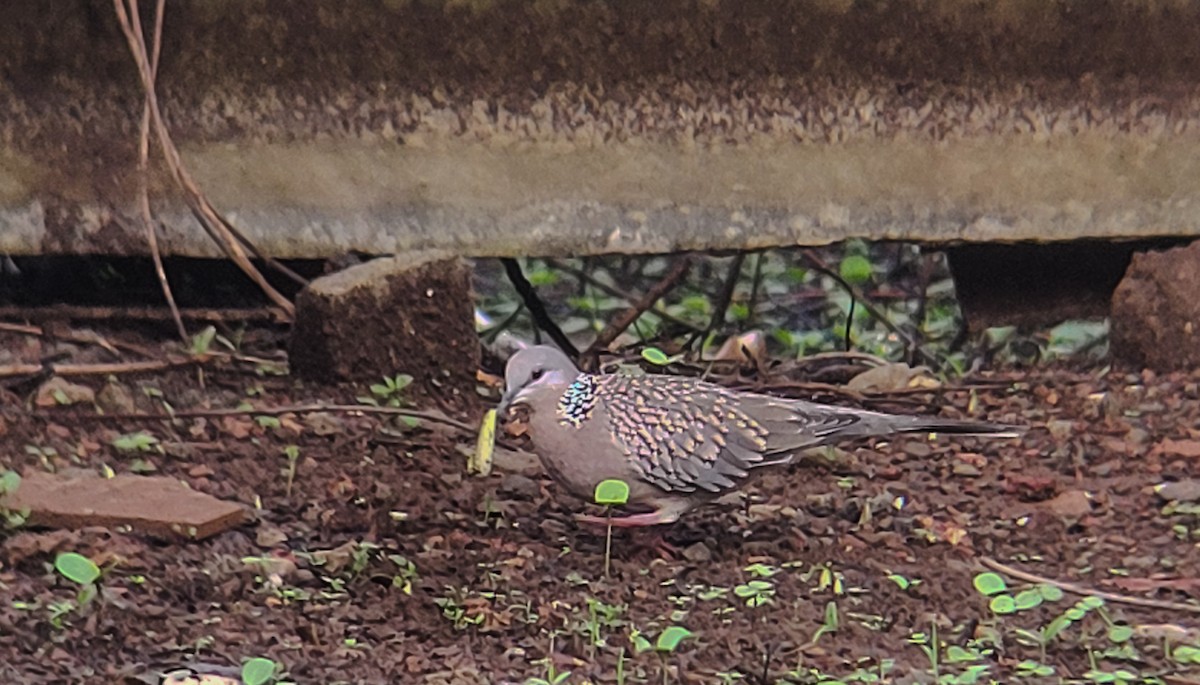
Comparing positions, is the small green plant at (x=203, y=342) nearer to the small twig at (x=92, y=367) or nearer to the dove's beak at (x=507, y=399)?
the small twig at (x=92, y=367)

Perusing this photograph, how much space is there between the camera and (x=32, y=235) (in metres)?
4.41

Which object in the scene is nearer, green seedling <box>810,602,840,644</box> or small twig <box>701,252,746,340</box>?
green seedling <box>810,602,840,644</box>

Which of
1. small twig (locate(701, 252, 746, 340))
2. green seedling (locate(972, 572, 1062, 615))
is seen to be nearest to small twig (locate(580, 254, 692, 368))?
small twig (locate(701, 252, 746, 340))

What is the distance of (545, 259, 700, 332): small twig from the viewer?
223 inches

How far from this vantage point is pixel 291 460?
12.5 feet

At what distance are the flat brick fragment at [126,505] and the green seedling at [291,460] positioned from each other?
0.22m

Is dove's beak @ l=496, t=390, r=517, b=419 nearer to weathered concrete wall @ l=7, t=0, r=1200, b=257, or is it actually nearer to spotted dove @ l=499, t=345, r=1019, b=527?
spotted dove @ l=499, t=345, r=1019, b=527

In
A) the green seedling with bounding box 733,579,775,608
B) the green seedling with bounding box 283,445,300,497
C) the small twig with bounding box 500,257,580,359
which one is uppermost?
the small twig with bounding box 500,257,580,359

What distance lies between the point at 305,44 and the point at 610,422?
156 cm

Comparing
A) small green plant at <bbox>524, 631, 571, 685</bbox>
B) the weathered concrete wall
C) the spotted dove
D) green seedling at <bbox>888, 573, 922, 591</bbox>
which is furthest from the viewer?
the weathered concrete wall

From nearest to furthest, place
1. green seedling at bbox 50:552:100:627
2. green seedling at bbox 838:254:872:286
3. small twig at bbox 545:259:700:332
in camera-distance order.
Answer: green seedling at bbox 50:552:100:627
small twig at bbox 545:259:700:332
green seedling at bbox 838:254:872:286

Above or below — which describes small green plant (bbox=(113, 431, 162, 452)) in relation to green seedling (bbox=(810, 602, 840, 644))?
above

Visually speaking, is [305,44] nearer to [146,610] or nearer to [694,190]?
[694,190]

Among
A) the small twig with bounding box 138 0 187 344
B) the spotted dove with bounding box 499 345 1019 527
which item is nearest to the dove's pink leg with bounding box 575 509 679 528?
the spotted dove with bounding box 499 345 1019 527
